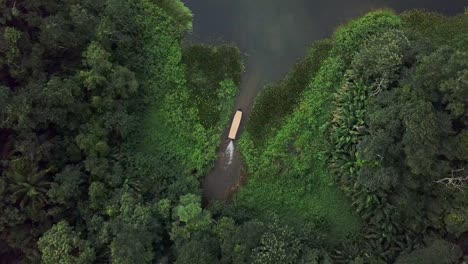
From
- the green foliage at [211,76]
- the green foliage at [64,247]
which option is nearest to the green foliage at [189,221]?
the green foliage at [64,247]

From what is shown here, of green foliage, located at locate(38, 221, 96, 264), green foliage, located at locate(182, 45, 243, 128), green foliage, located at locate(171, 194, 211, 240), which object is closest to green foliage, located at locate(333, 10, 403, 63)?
green foliage, located at locate(182, 45, 243, 128)

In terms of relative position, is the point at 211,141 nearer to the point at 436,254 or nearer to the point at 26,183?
the point at 26,183

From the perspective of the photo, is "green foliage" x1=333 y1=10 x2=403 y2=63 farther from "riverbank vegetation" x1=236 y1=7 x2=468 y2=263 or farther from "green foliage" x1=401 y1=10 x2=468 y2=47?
"green foliage" x1=401 y1=10 x2=468 y2=47

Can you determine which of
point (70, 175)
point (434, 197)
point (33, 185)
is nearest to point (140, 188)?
point (70, 175)

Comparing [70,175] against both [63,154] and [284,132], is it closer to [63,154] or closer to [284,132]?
[63,154]

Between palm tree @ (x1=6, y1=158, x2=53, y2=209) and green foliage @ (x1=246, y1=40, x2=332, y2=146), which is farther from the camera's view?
green foliage @ (x1=246, y1=40, x2=332, y2=146)

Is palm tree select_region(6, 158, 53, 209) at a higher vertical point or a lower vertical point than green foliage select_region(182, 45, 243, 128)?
lower
